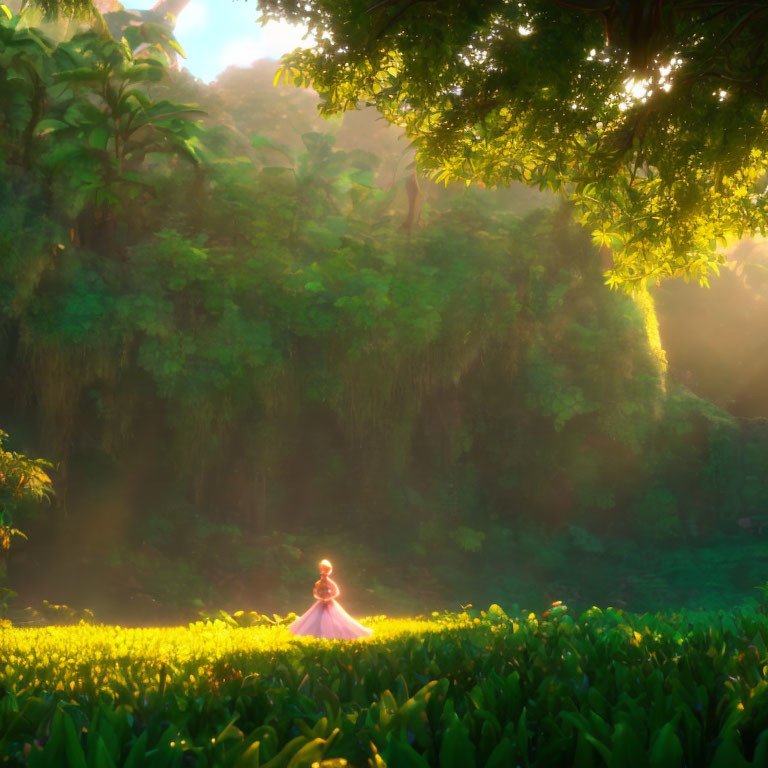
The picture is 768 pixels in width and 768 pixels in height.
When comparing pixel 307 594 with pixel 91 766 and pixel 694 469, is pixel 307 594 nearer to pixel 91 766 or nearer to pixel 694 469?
pixel 694 469

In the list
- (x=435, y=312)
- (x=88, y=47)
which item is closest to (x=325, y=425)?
(x=435, y=312)

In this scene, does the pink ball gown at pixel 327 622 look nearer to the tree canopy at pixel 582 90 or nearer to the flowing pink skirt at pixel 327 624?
the flowing pink skirt at pixel 327 624

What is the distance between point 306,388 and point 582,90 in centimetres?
1450

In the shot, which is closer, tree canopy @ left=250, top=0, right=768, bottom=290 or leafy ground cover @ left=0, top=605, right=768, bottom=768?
leafy ground cover @ left=0, top=605, right=768, bottom=768

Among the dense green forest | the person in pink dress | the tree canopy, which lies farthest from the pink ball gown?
the dense green forest

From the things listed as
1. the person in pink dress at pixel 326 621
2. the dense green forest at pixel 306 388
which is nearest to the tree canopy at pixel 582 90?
the person in pink dress at pixel 326 621

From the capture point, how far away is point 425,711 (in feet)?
7.80

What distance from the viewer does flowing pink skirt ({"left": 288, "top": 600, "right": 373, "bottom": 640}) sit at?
1012 centimetres

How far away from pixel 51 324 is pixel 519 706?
52.6 feet

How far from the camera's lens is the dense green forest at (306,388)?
16.9 m

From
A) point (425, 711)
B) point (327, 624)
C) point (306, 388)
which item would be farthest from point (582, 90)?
point (306, 388)

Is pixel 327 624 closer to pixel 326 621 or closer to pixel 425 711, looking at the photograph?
pixel 326 621

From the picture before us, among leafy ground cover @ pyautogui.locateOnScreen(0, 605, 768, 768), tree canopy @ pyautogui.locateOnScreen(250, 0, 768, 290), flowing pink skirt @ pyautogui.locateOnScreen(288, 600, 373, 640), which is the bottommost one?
flowing pink skirt @ pyautogui.locateOnScreen(288, 600, 373, 640)

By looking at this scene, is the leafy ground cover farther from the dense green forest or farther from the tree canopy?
the dense green forest
